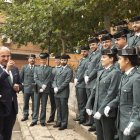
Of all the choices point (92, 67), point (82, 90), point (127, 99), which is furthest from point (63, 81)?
point (127, 99)

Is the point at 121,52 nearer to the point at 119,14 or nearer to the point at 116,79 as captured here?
the point at 116,79

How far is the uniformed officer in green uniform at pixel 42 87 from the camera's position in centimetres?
975

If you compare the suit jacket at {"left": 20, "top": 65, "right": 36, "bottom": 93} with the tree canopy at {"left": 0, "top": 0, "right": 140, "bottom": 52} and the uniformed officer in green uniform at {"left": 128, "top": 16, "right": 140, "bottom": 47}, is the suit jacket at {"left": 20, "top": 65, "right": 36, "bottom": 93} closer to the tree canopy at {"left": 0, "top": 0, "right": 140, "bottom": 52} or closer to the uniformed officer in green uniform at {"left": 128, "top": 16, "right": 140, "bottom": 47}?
the tree canopy at {"left": 0, "top": 0, "right": 140, "bottom": 52}

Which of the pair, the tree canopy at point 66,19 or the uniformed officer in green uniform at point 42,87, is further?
the tree canopy at point 66,19

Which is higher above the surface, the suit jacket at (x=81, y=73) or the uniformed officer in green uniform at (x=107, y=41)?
the uniformed officer in green uniform at (x=107, y=41)

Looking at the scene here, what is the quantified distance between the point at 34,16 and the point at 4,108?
8418 millimetres

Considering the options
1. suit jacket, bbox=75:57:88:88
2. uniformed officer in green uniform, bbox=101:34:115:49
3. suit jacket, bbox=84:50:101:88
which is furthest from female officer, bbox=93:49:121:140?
suit jacket, bbox=75:57:88:88

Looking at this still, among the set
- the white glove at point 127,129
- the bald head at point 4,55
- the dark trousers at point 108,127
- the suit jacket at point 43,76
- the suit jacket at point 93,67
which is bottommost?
the dark trousers at point 108,127

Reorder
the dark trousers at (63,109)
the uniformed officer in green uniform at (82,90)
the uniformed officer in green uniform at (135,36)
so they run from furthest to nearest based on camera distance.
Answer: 1. the dark trousers at (63,109)
2. the uniformed officer in green uniform at (82,90)
3. the uniformed officer in green uniform at (135,36)

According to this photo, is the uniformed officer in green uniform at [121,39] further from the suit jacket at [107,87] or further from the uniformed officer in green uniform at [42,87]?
the uniformed officer in green uniform at [42,87]

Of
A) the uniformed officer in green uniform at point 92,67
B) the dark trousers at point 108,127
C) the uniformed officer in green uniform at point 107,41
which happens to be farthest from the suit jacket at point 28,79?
the dark trousers at point 108,127

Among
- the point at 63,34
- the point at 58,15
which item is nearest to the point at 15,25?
the point at 63,34

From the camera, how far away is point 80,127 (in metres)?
8.55

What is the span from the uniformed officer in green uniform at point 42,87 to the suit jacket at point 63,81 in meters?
0.50
